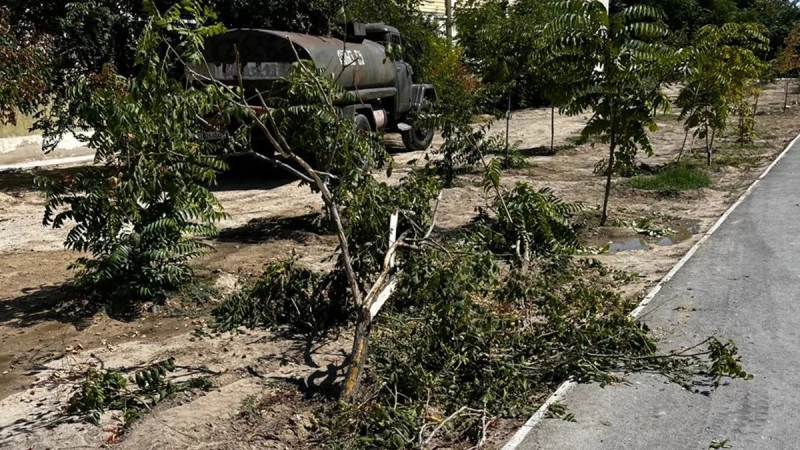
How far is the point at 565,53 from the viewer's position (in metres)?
9.42

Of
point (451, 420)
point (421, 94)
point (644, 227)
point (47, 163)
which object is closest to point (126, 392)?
point (451, 420)

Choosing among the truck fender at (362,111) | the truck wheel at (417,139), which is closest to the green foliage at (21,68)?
the truck fender at (362,111)

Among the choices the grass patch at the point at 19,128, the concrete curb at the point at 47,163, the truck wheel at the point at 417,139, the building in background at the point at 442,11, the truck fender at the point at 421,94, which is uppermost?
the building in background at the point at 442,11

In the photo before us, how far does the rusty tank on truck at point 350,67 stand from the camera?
12.8m

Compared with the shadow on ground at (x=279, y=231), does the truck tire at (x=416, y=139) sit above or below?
above

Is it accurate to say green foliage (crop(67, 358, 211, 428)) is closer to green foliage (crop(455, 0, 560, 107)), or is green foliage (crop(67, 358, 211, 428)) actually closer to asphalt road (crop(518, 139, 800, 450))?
asphalt road (crop(518, 139, 800, 450))

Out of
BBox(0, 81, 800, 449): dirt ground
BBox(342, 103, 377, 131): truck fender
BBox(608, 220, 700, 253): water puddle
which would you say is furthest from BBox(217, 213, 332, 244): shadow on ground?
BBox(608, 220, 700, 253): water puddle

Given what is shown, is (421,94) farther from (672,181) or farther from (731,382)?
(731,382)

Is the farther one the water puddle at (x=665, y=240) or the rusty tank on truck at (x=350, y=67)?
the rusty tank on truck at (x=350, y=67)

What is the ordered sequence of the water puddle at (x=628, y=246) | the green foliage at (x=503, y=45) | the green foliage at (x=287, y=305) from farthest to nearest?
1. the green foliage at (x=503, y=45)
2. the water puddle at (x=628, y=246)
3. the green foliage at (x=287, y=305)

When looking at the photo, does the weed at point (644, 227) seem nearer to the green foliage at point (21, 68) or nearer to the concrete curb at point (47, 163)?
the green foliage at point (21, 68)

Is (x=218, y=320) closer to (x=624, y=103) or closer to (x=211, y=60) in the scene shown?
(x=624, y=103)

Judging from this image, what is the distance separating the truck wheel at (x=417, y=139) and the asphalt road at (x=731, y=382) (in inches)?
351

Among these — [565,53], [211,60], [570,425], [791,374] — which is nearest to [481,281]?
[570,425]
